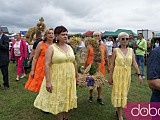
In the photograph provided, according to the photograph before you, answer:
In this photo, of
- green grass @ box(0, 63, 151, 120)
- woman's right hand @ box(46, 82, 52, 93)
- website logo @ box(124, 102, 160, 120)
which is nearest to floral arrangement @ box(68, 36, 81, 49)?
green grass @ box(0, 63, 151, 120)

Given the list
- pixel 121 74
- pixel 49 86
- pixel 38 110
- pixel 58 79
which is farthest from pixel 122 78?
pixel 38 110

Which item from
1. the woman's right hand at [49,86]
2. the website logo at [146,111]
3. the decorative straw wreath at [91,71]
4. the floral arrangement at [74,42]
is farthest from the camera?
the floral arrangement at [74,42]

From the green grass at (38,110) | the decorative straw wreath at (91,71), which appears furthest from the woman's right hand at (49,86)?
the green grass at (38,110)

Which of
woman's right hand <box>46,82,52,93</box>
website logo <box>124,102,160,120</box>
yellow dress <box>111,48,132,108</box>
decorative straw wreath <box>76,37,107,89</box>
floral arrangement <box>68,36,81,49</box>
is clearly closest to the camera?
website logo <box>124,102,160,120</box>

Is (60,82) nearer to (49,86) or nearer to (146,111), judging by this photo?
(49,86)

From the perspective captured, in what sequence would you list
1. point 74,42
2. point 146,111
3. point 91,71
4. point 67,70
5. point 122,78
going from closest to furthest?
point 146,111 < point 67,70 < point 122,78 < point 91,71 < point 74,42

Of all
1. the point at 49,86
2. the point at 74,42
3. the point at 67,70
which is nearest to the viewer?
the point at 49,86

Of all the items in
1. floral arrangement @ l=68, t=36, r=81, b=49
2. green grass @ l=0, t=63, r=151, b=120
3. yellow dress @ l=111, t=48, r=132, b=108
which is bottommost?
green grass @ l=0, t=63, r=151, b=120

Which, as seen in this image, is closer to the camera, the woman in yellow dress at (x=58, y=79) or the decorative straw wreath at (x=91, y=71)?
the woman in yellow dress at (x=58, y=79)

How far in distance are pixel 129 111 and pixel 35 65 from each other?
2.86 meters

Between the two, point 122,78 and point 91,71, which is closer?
point 122,78

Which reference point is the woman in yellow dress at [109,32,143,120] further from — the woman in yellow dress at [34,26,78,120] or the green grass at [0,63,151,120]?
the woman in yellow dress at [34,26,78,120]

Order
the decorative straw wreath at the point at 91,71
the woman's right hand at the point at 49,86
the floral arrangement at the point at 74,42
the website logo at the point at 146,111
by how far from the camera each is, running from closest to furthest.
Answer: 1. the website logo at the point at 146,111
2. the woman's right hand at the point at 49,86
3. the decorative straw wreath at the point at 91,71
4. the floral arrangement at the point at 74,42

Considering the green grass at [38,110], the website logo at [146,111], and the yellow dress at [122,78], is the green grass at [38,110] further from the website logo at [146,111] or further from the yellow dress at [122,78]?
the website logo at [146,111]
